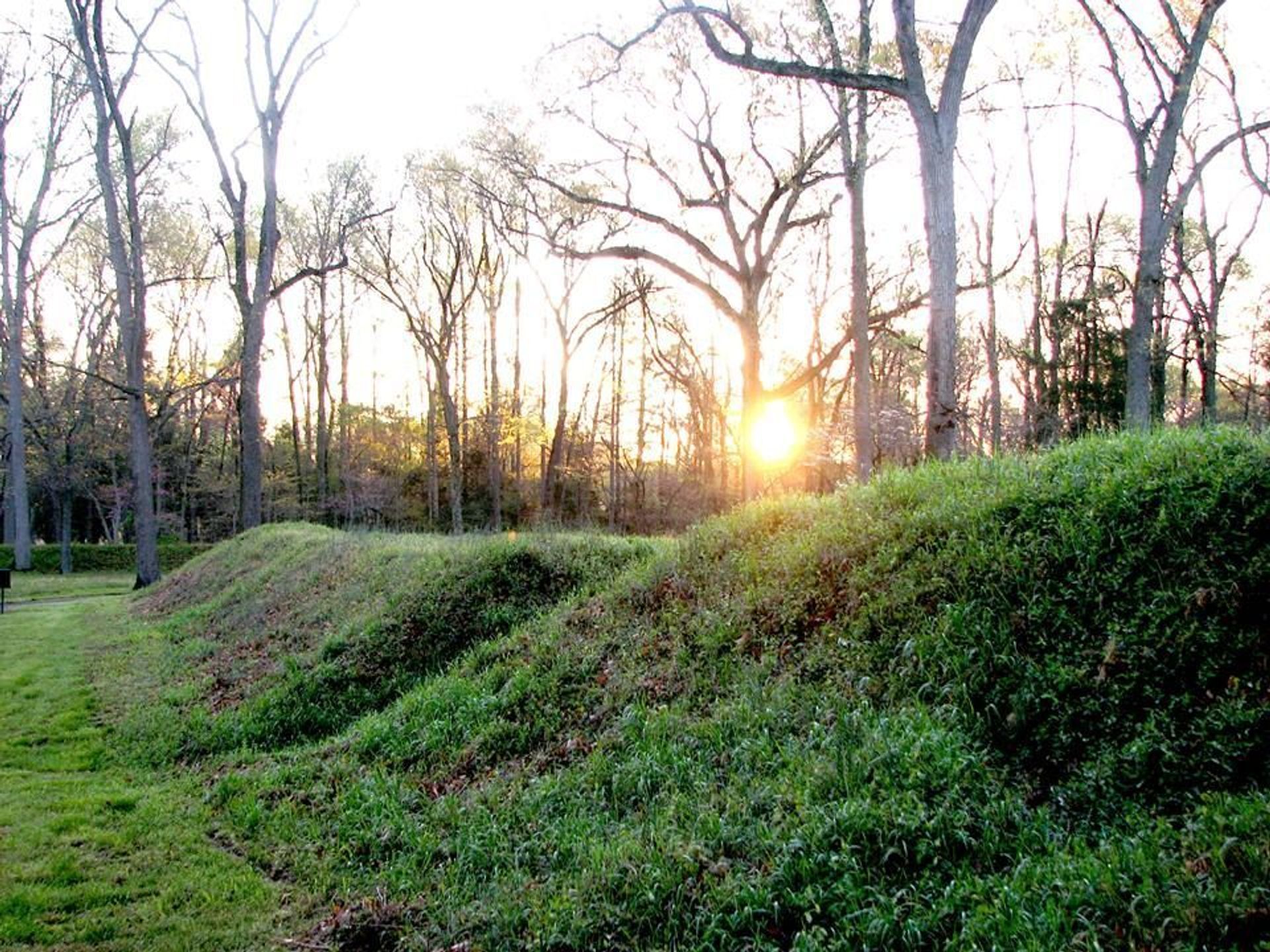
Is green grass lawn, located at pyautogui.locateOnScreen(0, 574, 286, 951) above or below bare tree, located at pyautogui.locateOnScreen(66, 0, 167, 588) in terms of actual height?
below

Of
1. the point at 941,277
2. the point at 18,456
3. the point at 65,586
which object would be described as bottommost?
the point at 65,586

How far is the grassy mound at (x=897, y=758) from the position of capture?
9.68ft

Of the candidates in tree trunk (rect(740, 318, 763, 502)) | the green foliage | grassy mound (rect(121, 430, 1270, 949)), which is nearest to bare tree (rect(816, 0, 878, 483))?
tree trunk (rect(740, 318, 763, 502))

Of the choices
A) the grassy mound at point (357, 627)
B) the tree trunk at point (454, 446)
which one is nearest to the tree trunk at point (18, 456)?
the tree trunk at point (454, 446)

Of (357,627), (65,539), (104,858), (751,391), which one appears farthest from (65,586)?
(104,858)

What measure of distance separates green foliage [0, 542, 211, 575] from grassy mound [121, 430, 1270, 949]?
25.6 meters

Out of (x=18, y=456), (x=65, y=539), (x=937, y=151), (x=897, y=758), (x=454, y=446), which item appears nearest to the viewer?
(x=897, y=758)

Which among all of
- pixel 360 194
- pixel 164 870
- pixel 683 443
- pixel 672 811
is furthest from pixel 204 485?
pixel 672 811

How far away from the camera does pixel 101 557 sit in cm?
2911

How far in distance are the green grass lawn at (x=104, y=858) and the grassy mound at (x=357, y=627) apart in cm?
89

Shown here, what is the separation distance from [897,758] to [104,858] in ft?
15.9

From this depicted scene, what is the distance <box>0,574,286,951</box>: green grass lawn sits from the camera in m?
4.00

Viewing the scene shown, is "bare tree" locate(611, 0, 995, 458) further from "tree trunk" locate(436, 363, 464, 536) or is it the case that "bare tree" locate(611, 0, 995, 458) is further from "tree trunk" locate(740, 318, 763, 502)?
"tree trunk" locate(436, 363, 464, 536)

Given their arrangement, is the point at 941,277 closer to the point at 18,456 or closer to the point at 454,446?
the point at 454,446
